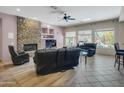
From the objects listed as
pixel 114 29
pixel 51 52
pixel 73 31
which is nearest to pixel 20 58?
pixel 51 52

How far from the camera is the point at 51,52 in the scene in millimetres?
5113

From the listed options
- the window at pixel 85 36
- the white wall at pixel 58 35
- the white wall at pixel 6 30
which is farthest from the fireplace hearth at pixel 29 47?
the window at pixel 85 36

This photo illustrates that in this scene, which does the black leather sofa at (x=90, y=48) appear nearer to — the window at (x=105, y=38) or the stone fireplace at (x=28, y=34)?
the window at (x=105, y=38)

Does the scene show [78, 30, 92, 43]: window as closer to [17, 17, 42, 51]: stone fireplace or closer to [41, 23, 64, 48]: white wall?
[41, 23, 64, 48]: white wall

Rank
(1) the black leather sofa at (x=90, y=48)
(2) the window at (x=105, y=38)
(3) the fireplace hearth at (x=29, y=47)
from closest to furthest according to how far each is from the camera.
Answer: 1. (3) the fireplace hearth at (x=29, y=47)
2. (1) the black leather sofa at (x=90, y=48)
3. (2) the window at (x=105, y=38)

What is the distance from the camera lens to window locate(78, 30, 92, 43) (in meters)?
12.2

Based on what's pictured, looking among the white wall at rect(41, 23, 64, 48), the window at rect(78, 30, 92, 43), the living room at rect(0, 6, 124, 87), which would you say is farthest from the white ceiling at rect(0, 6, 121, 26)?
the white wall at rect(41, 23, 64, 48)

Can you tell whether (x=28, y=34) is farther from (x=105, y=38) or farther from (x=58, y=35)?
(x=105, y=38)

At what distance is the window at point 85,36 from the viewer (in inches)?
480

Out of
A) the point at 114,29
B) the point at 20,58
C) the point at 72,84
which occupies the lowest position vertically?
the point at 72,84

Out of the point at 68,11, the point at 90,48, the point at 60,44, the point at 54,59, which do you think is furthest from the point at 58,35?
the point at 54,59
